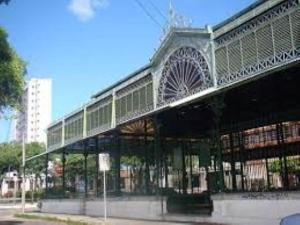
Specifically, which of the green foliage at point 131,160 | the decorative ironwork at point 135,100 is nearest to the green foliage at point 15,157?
the green foliage at point 131,160

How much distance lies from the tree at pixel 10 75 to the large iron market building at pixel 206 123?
5826 mm

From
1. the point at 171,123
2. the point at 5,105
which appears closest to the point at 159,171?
the point at 171,123

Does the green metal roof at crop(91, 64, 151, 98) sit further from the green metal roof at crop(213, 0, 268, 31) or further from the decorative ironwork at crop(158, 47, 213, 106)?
the green metal roof at crop(213, 0, 268, 31)

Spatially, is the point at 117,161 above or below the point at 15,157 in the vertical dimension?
below

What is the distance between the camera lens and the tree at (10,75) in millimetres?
19938

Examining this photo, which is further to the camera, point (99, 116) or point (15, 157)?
point (15, 157)

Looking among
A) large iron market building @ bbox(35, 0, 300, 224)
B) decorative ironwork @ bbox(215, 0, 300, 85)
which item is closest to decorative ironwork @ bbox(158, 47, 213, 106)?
large iron market building @ bbox(35, 0, 300, 224)

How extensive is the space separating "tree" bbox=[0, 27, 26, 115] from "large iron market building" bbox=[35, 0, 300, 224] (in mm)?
5826

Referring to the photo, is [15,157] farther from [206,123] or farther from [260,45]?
[260,45]

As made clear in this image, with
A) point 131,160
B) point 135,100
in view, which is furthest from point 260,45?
point 131,160

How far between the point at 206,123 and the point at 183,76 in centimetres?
706

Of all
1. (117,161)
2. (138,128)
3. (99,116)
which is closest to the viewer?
(138,128)

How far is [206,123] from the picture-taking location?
28.6 metres

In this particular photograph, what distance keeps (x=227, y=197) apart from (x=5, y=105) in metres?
9.20
